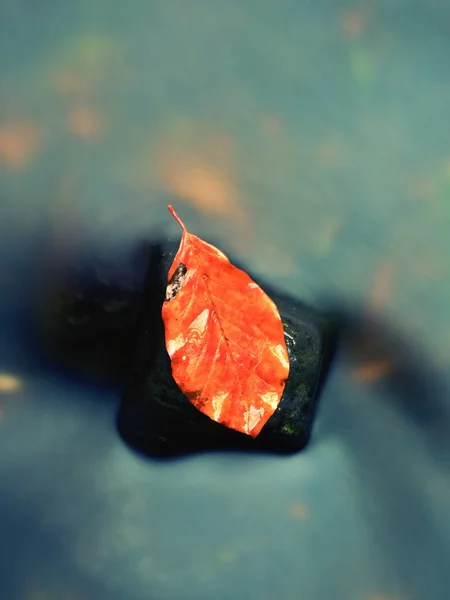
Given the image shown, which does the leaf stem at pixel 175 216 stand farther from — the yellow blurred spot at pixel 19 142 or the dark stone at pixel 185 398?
the yellow blurred spot at pixel 19 142

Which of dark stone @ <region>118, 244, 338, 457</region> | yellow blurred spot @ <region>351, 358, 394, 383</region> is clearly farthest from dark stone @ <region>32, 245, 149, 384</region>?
yellow blurred spot @ <region>351, 358, 394, 383</region>

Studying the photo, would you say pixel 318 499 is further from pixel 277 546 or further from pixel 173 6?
pixel 173 6

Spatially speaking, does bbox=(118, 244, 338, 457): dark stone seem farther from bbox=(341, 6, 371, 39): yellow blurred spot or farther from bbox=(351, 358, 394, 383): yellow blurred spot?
bbox=(341, 6, 371, 39): yellow blurred spot

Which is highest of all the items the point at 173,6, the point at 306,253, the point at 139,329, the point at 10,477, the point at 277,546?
the point at 173,6

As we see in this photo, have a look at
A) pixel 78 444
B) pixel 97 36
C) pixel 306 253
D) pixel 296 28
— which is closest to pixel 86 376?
pixel 78 444

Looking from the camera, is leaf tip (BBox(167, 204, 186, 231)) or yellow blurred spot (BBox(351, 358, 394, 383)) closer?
leaf tip (BBox(167, 204, 186, 231))

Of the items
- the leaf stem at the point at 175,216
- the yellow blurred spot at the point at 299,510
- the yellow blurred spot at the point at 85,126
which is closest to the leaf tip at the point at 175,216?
the leaf stem at the point at 175,216

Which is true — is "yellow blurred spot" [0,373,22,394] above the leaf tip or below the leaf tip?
below
